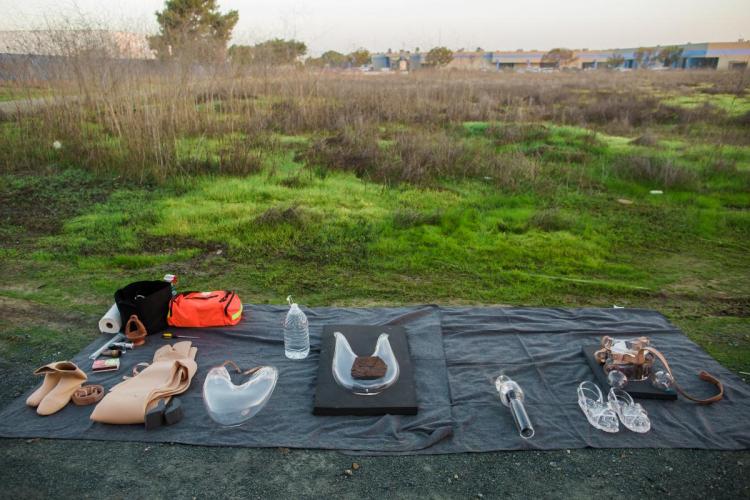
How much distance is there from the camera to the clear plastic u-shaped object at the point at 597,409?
9.79 feet

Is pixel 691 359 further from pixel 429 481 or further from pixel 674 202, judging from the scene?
pixel 674 202

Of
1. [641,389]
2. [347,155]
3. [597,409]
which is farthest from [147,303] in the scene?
[347,155]


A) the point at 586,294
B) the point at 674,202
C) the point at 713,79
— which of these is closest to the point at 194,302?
the point at 586,294

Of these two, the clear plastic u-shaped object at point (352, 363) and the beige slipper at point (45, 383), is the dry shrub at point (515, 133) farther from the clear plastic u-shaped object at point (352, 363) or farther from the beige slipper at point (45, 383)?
the beige slipper at point (45, 383)

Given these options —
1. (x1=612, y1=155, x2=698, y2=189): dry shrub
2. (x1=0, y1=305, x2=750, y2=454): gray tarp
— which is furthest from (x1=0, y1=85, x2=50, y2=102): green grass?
(x1=612, y1=155, x2=698, y2=189): dry shrub

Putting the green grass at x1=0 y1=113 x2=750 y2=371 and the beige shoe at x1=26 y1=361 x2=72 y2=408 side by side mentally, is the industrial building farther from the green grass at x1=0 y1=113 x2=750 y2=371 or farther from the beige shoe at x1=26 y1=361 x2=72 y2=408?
the beige shoe at x1=26 y1=361 x2=72 y2=408

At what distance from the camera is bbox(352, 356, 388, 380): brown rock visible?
3275mm

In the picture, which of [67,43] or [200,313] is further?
[67,43]

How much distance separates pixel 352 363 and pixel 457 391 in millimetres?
763

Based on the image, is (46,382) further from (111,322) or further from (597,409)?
(597,409)

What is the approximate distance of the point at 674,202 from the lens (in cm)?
768

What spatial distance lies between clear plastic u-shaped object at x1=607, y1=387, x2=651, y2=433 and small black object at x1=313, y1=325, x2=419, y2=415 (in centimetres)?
127

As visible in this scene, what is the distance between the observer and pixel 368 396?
3205 millimetres

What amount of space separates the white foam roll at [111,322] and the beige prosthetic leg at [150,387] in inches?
21.0
